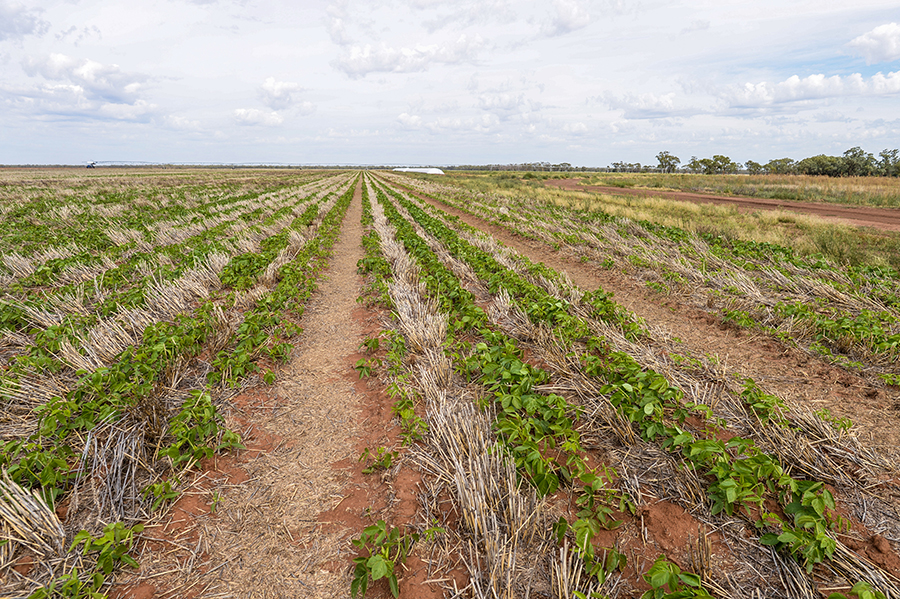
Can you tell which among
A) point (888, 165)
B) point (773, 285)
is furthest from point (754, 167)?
point (773, 285)

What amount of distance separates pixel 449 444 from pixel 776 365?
536 cm

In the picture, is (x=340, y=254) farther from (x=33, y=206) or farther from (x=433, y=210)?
(x=33, y=206)

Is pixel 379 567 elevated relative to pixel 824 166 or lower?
lower

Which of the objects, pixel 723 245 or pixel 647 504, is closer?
pixel 647 504

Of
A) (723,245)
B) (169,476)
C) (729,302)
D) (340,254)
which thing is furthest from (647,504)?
(723,245)

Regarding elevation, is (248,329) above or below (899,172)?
below

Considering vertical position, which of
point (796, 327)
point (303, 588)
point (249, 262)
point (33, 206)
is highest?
point (33, 206)

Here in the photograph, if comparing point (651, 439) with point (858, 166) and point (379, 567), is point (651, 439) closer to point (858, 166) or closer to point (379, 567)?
point (379, 567)

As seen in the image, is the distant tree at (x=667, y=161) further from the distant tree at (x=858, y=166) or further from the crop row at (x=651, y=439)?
the crop row at (x=651, y=439)

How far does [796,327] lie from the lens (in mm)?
6371

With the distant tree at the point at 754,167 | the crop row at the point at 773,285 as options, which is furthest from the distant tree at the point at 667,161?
the crop row at the point at 773,285

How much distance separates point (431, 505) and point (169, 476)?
2470 mm

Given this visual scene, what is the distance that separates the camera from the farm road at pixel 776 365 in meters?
4.41

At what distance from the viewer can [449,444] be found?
3762 millimetres
